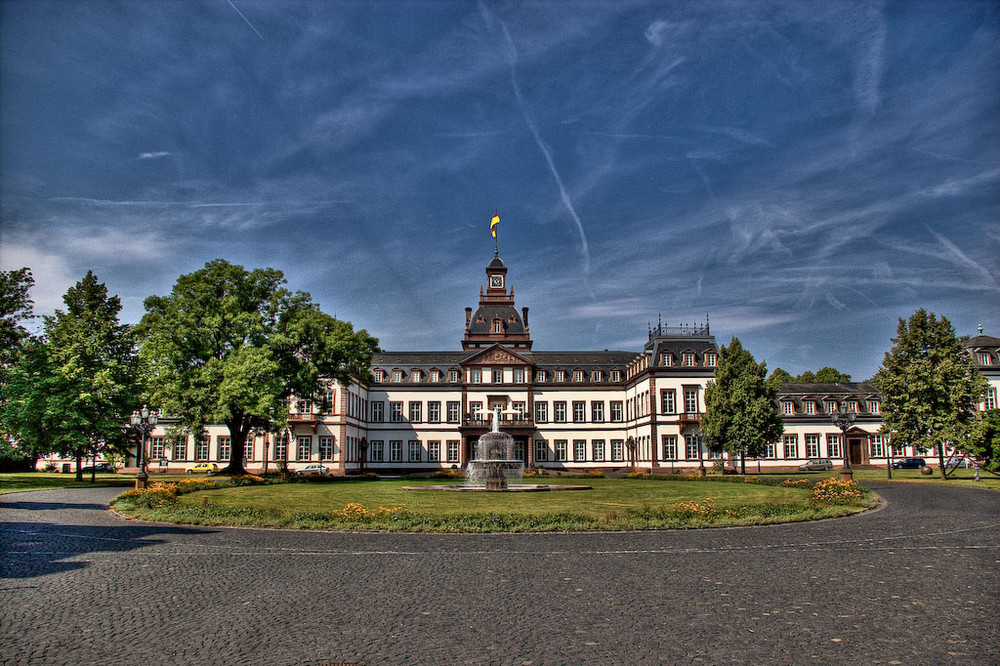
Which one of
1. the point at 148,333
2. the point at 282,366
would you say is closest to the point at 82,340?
the point at 148,333

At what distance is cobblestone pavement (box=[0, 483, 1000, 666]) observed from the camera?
7.45m

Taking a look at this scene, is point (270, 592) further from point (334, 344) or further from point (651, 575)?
point (334, 344)

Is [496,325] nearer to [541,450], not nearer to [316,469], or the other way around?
[541,450]

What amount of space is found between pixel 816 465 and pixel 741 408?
19.2 meters

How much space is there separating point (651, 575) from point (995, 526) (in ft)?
42.0

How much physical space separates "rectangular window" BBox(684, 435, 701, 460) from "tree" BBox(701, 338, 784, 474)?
7.97 meters

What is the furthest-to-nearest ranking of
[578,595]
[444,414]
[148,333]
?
1. [444,414]
2. [148,333]
3. [578,595]

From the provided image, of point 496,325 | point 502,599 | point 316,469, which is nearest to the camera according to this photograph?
point 502,599

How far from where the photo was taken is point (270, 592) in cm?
1030

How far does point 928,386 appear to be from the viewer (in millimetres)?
44375

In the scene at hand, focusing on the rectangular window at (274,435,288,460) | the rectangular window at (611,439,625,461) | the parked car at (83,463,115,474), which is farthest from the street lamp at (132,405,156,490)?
the rectangular window at (611,439,625,461)

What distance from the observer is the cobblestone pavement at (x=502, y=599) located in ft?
24.5

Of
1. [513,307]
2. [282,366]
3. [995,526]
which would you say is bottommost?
[995,526]

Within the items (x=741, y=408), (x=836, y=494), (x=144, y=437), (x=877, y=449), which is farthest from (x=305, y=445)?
(x=877, y=449)
